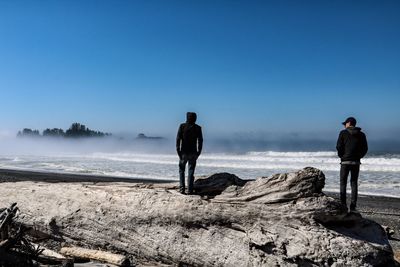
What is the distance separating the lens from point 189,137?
7742 millimetres

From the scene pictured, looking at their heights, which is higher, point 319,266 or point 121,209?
point 121,209

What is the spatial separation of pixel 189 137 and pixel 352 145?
3278 mm

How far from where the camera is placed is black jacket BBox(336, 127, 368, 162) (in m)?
8.49

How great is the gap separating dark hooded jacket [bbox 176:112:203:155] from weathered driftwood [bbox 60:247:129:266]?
7.29ft

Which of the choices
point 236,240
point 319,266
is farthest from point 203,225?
point 319,266

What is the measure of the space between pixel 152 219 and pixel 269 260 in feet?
6.50

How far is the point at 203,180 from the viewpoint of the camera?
7.58m

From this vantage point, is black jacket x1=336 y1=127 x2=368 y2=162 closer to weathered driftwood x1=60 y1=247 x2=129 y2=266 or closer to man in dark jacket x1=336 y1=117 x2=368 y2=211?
man in dark jacket x1=336 y1=117 x2=368 y2=211

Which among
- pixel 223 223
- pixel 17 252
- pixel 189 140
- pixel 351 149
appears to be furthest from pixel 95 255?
pixel 351 149

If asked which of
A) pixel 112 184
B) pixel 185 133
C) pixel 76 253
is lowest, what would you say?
pixel 76 253

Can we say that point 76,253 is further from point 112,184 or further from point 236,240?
point 236,240

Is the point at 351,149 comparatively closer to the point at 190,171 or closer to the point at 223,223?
the point at 190,171

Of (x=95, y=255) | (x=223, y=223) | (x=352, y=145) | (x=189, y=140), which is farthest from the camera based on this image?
(x=352, y=145)

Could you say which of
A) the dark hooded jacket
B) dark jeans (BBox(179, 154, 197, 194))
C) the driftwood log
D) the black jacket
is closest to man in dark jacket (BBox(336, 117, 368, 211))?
the black jacket
